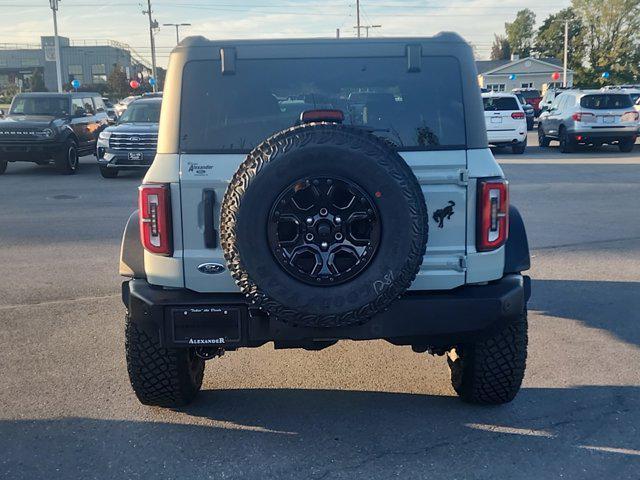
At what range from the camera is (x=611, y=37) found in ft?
273

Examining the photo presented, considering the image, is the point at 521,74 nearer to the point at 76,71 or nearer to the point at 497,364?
the point at 76,71

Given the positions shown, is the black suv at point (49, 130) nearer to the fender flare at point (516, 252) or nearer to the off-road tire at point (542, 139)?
the off-road tire at point (542, 139)

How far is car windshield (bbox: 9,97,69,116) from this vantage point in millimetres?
17562

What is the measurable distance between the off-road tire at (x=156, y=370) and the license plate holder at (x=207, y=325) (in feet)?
1.27

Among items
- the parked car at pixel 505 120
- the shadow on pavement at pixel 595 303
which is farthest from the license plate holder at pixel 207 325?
the parked car at pixel 505 120

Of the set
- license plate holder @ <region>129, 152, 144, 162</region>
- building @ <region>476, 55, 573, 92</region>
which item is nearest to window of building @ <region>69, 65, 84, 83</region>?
building @ <region>476, 55, 573, 92</region>

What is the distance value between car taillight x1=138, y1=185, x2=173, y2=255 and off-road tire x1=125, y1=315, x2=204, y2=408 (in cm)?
50

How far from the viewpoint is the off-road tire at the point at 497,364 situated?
Answer: 4.04m

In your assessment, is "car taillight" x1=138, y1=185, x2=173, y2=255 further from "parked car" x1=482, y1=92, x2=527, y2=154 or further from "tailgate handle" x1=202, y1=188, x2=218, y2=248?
"parked car" x1=482, y1=92, x2=527, y2=154

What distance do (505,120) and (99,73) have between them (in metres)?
91.8

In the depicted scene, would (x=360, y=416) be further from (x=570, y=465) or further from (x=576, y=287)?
(x=576, y=287)

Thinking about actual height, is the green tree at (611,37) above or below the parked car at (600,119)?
above

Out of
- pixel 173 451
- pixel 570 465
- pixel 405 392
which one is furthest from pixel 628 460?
pixel 173 451

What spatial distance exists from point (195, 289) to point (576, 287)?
4317mm
